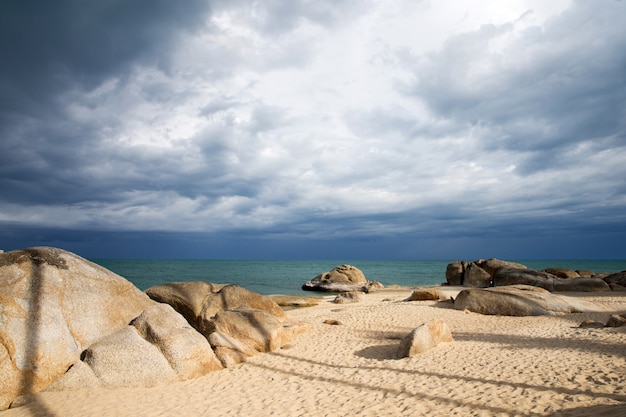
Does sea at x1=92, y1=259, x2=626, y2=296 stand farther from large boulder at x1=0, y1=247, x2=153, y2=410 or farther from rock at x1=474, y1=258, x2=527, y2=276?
large boulder at x1=0, y1=247, x2=153, y2=410

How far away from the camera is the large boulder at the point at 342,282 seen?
4288 cm

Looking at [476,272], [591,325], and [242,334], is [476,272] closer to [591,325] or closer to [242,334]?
[591,325]

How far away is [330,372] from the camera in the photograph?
1021 centimetres

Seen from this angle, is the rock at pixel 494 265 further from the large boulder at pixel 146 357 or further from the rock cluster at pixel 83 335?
the large boulder at pixel 146 357

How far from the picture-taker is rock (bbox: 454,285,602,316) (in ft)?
57.4

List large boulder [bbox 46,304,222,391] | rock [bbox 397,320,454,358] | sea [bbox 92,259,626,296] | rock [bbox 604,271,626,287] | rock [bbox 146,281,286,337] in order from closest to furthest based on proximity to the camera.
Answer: large boulder [bbox 46,304,222,391] < rock [bbox 397,320,454,358] < rock [bbox 146,281,286,337] < rock [bbox 604,271,626,287] < sea [bbox 92,259,626,296]

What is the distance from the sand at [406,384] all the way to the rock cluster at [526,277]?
1713 centimetres

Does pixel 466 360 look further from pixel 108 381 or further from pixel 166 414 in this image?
pixel 108 381

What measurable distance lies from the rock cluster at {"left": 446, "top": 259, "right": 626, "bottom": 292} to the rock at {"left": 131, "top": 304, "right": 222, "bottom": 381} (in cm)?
2631

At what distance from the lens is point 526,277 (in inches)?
1175

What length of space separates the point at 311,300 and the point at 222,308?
1421cm

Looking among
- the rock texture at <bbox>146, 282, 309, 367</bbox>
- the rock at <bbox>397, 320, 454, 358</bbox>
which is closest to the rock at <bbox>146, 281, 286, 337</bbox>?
the rock texture at <bbox>146, 282, 309, 367</bbox>

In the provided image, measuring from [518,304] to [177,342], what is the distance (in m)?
15.4

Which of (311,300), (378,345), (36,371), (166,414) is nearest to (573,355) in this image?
(378,345)
